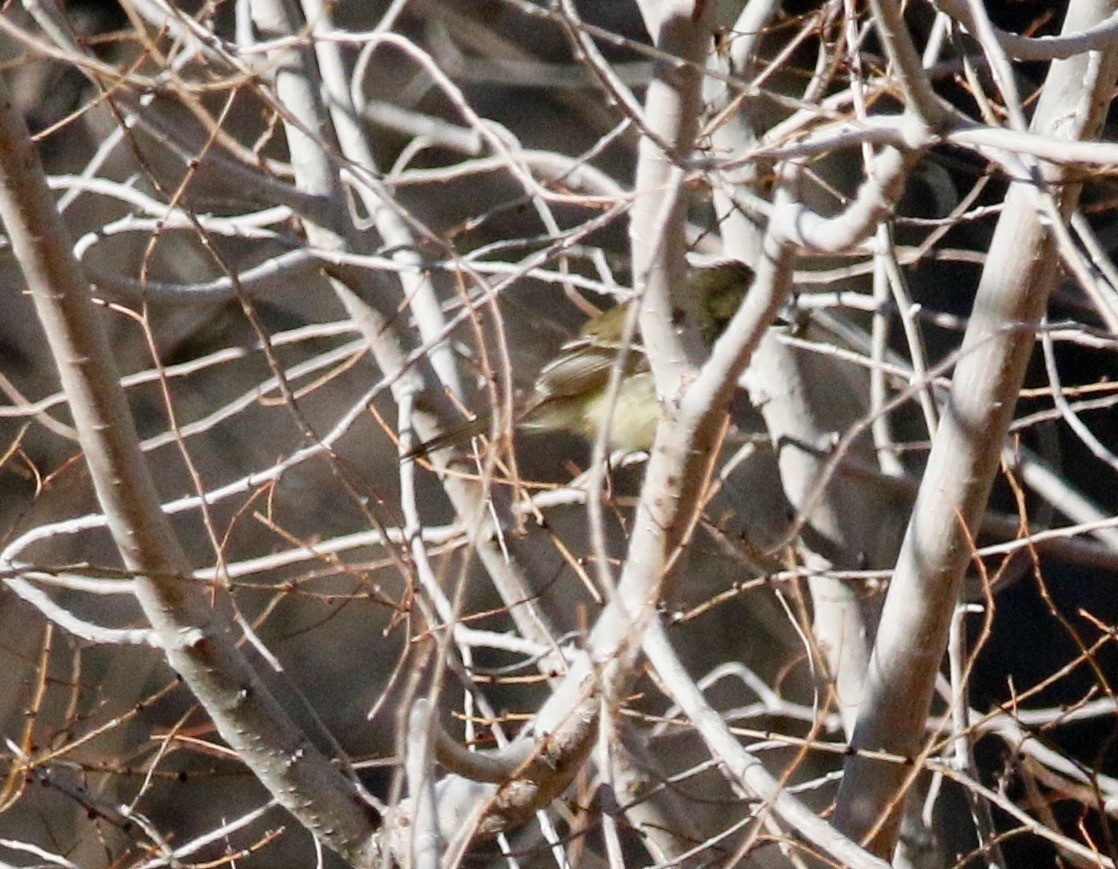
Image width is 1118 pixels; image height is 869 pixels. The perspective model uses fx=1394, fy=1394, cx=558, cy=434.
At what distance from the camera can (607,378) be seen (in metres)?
4.64

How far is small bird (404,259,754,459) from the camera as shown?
4332 mm

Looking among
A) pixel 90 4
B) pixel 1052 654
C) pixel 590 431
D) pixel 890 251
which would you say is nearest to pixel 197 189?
pixel 90 4

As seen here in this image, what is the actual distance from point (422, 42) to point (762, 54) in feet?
4.41

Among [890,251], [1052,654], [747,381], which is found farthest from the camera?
[1052,654]

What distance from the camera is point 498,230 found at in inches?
220

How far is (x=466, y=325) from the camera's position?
4652 millimetres

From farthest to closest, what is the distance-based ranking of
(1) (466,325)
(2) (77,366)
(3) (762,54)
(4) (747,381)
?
1. (3) (762,54)
2. (1) (466,325)
3. (4) (747,381)
4. (2) (77,366)

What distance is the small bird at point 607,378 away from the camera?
14.2 ft

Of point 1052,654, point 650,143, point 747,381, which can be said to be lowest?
point 1052,654

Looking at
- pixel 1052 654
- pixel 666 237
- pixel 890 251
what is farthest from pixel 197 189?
pixel 1052 654

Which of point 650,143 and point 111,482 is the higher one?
point 650,143

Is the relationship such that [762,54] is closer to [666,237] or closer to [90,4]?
[90,4]

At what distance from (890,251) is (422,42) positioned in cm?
289

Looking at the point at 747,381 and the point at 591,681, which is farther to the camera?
the point at 747,381
